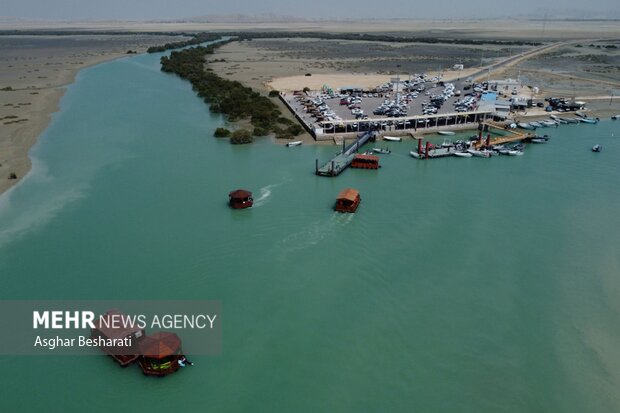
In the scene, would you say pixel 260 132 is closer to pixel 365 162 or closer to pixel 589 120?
pixel 365 162

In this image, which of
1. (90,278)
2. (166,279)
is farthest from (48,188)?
(166,279)

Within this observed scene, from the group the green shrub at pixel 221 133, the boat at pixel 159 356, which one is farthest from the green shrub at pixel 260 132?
the boat at pixel 159 356

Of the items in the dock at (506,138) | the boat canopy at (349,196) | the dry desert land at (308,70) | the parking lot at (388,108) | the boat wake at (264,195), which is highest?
the dry desert land at (308,70)

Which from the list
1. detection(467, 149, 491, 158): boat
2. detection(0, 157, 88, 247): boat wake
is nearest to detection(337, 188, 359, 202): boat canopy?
detection(467, 149, 491, 158): boat

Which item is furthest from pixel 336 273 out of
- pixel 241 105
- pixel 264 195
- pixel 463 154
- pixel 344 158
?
pixel 241 105

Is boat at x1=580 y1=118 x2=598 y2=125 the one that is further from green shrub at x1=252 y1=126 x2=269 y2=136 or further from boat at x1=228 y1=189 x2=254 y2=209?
boat at x1=228 y1=189 x2=254 y2=209

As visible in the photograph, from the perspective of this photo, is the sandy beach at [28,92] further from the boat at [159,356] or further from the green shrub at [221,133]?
the boat at [159,356]
